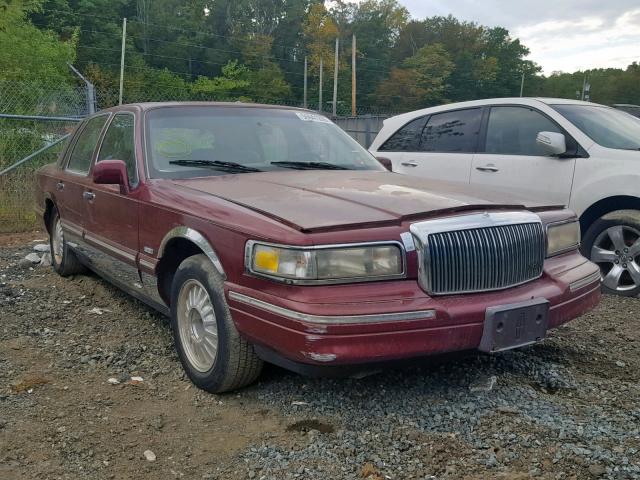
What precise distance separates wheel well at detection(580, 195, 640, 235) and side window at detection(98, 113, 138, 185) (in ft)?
12.5

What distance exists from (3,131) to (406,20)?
79649 millimetres

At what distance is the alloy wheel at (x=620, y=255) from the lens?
5039 mm

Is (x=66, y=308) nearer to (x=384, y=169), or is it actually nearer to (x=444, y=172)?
(x=384, y=169)

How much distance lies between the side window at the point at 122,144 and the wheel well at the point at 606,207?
3803mm

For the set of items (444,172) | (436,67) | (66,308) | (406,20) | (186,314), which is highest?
(406,20)

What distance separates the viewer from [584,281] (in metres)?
3.28

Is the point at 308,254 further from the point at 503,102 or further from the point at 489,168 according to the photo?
the point at 503,102

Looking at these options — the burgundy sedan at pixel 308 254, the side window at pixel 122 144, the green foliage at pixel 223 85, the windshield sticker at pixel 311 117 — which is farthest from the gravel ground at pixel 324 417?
the green foliage at pixel 223 85

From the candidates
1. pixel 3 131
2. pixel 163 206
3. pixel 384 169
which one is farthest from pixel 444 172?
pixel 3 131

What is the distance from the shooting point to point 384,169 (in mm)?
4422

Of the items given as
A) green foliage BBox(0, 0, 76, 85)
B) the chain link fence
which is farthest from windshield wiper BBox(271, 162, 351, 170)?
green foliage BBox(0, 0, 76, 85)

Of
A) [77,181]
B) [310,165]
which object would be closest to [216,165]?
[310,165]

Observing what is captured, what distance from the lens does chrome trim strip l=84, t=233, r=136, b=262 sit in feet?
13.0

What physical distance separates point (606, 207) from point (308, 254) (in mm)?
3694
